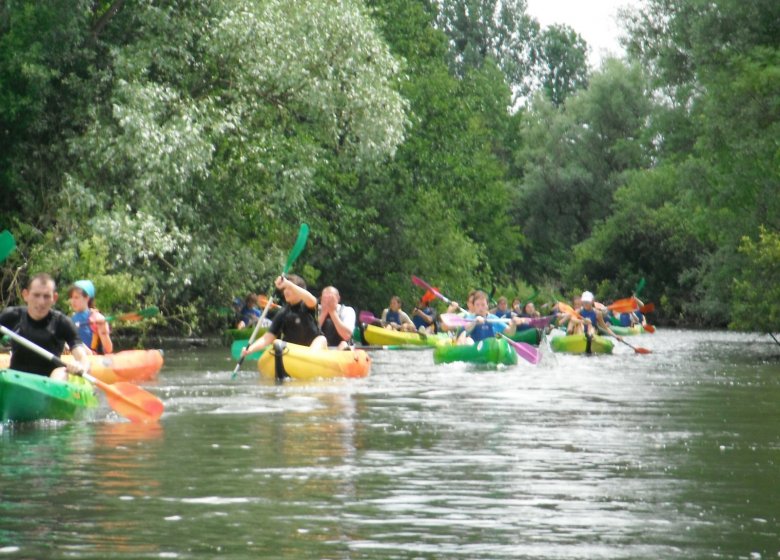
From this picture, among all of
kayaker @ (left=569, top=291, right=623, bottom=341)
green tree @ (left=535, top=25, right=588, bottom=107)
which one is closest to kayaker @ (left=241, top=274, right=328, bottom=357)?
kayaker @ (left=569, top=291, right=623, bottom=341)

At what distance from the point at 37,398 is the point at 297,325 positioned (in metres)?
6.43

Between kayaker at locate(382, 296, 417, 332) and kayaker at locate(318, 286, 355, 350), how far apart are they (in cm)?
1279

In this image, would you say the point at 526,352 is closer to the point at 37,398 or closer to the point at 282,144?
the point at 282,144

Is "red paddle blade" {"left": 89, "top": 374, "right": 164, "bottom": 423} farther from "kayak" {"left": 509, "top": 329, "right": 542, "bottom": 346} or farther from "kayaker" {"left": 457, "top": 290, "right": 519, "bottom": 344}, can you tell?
"kayak" {"left": 509, "top": 329, "right": 542, "bottom": 346}

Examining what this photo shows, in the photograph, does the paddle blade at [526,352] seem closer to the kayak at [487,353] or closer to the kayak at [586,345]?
the kayak at [487,353]

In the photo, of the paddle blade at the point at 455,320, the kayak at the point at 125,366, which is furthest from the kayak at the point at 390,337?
the kayak at the point at 125,366

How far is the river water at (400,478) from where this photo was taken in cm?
682

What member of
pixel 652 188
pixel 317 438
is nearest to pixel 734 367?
pixel 317 438

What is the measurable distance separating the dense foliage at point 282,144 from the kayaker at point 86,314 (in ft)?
19.3

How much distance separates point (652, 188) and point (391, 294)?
22.4 m

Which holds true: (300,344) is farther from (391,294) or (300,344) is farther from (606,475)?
(391,294)

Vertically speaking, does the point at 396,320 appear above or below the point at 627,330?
above

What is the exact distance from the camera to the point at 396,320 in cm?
3259

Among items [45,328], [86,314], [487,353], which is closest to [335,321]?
[86,314]
